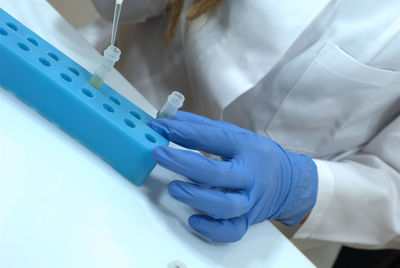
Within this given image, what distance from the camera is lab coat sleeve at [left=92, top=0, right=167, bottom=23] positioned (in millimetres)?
745

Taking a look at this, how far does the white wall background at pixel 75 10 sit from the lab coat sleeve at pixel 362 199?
1.09 m

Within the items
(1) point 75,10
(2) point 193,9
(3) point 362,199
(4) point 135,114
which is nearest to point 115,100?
(4) point 135,114

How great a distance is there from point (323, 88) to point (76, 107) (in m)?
0.41

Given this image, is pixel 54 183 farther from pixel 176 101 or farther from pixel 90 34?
pixel 90 34

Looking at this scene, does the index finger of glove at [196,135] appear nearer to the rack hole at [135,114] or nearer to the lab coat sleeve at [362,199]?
the rack hole at [135,114]

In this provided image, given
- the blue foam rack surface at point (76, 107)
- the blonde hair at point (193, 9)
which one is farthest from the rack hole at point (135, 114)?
the blonde hair at point (193, 9)

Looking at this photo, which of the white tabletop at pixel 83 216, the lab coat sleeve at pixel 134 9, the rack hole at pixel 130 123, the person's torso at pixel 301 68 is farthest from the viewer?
the lab coat sleeve at pixel 134 9

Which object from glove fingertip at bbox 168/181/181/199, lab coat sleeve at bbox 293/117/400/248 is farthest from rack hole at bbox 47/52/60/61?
lab coat sleeve at bbox 293/117/400/248

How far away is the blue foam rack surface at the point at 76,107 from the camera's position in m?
0.42

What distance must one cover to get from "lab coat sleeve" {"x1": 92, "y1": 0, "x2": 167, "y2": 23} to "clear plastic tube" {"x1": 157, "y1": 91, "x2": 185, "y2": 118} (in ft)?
1.15

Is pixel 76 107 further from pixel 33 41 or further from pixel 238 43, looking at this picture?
pixel 238 43

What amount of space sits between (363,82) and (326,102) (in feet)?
0.22

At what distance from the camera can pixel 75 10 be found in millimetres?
1376

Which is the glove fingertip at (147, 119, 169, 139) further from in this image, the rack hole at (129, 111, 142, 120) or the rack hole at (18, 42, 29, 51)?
the rack hole at (18, 42, 29, 51)
